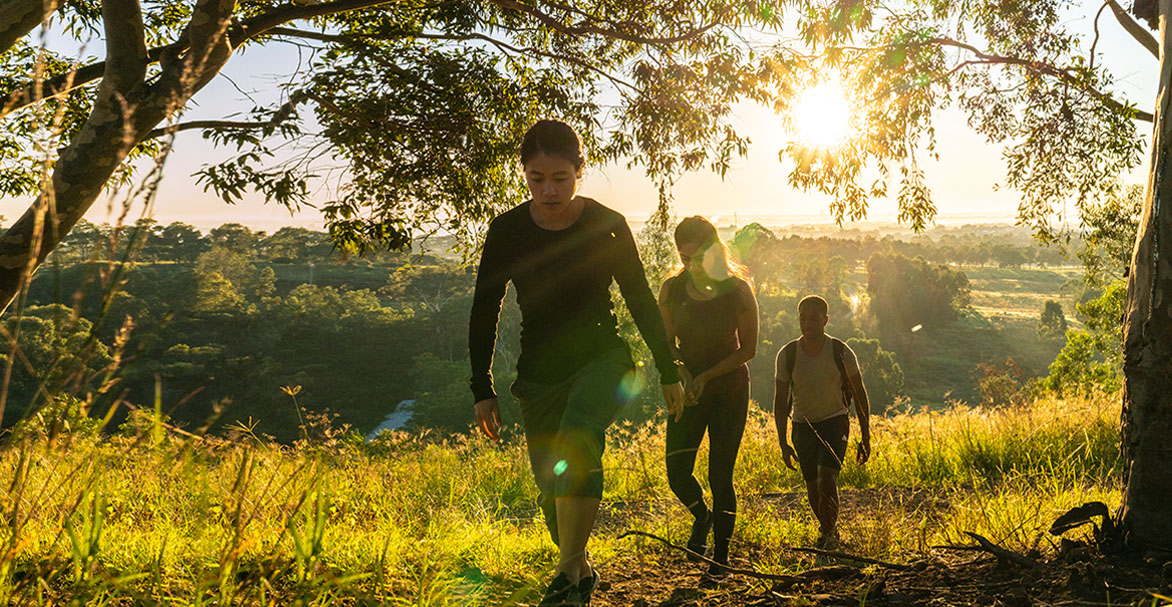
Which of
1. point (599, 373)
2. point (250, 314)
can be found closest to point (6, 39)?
point (599, 373)

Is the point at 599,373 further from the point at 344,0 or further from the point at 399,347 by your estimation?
the point at 399,347

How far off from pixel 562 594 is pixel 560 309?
3.45 ft

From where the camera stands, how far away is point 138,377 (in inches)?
2311

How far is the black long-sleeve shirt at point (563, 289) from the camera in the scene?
2.94 m

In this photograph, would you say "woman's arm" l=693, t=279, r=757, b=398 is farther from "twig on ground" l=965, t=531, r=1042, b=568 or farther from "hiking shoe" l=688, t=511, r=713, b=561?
"twig on ground" l=965, t=531, r=1042, b=568

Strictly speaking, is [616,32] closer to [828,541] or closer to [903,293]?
[828,541]

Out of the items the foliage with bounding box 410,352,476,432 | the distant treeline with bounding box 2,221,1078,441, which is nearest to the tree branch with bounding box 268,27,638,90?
the distant treeline with bounding box 2,221,1078,441

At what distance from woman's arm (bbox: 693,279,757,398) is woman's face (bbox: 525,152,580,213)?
1.38m

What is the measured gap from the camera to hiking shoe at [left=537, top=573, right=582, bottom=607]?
2.54 metres

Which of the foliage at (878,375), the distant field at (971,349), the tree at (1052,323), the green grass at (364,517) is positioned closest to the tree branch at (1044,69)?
the green grass at (364,517)

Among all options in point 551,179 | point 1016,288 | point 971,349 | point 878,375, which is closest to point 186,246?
point 878,375

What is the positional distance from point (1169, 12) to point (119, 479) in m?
6.58

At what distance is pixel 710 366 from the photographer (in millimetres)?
3918

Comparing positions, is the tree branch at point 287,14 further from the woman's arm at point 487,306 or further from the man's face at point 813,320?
the man's face at point 813,320
